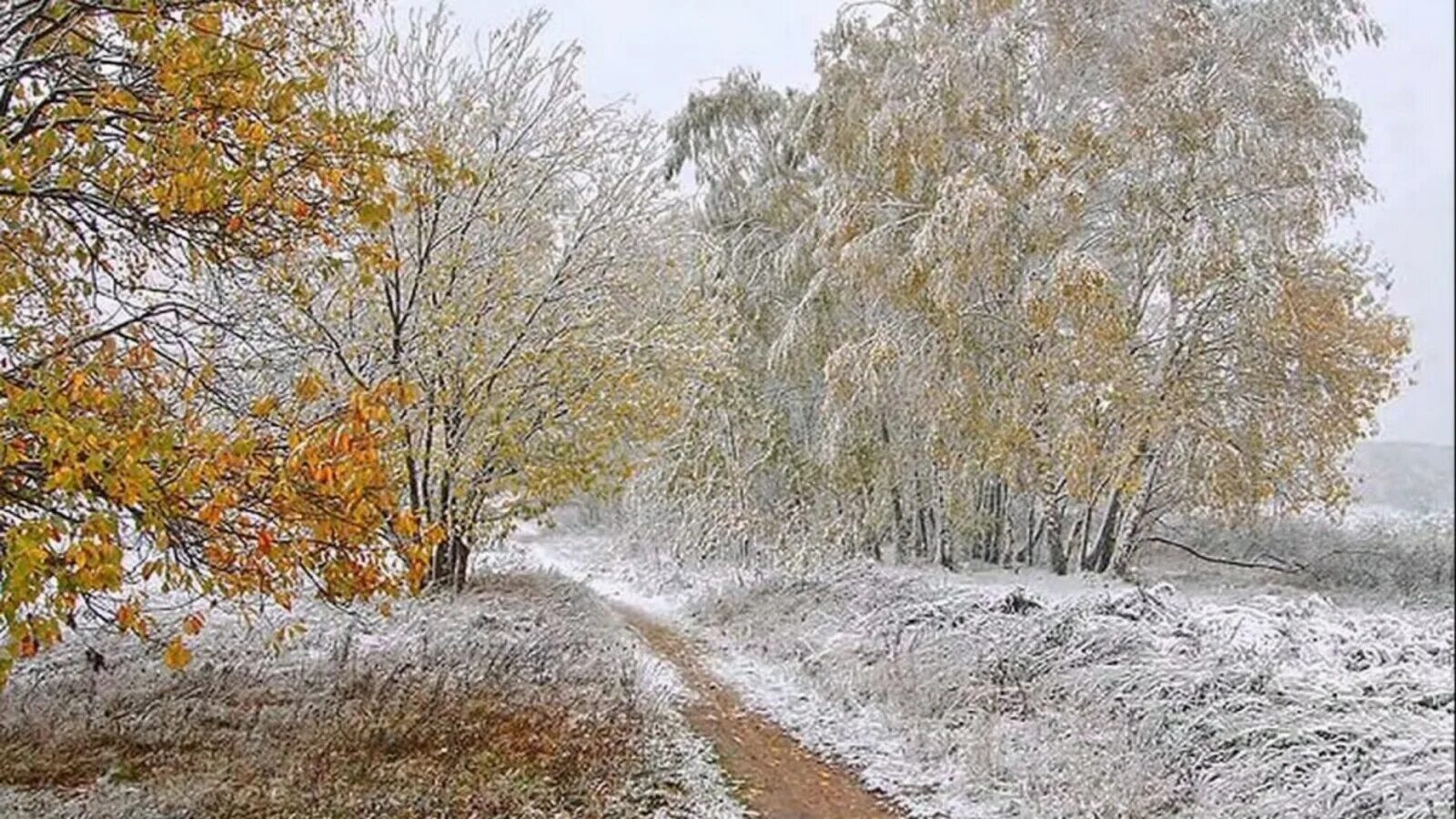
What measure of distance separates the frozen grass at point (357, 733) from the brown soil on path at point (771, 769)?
0.69 feet

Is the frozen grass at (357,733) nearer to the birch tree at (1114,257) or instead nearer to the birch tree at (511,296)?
the birch tree at (511,296)

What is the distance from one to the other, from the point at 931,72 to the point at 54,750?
8923mm

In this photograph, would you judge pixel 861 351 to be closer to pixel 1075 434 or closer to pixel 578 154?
pixel 1075 434

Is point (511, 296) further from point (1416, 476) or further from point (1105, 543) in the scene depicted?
point (1416, 476)

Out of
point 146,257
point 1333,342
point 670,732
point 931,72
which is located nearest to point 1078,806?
point 670,732

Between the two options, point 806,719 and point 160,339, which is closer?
point 160,339

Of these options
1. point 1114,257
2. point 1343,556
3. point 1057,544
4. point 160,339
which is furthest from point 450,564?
point 1343,556

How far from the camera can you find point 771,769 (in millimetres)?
6152

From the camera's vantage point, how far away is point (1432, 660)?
472 centimetres

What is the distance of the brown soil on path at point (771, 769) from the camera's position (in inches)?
215

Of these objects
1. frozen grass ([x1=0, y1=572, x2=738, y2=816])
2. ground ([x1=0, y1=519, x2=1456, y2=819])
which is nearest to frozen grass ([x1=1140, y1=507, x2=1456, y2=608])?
ground ([x1=0, y1=519, x2=1456, y2=819])

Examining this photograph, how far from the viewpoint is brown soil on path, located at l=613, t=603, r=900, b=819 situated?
5.47 metres

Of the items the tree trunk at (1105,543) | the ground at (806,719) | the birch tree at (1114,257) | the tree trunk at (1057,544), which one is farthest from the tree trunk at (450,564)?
the tree trunk at (1105,543)

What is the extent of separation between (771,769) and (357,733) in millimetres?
2363
